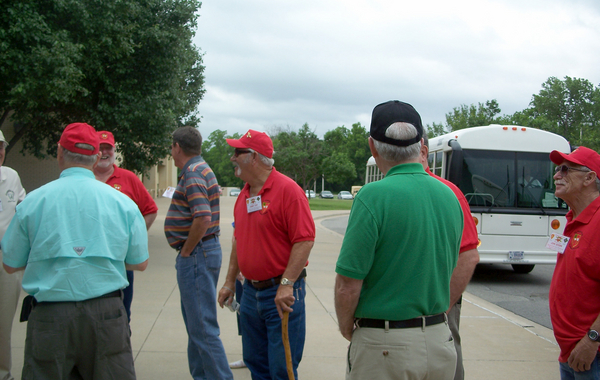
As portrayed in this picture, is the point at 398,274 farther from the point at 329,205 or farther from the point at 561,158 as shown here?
the point at 329,205

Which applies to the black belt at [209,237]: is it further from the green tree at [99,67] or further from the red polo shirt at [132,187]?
the green tree at [99,67]

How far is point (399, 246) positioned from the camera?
203 centimetres

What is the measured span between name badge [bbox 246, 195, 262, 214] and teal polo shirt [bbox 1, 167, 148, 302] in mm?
939

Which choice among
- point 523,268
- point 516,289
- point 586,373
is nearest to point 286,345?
point 586,373

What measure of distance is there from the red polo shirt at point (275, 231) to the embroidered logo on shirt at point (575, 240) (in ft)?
4.99

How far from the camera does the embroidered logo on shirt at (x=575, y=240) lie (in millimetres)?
2730

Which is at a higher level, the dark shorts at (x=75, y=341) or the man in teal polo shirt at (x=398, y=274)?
the man in teal polo shirt at (x=398, y=274)

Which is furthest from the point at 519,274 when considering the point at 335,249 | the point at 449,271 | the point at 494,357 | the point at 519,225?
the point at 449,271

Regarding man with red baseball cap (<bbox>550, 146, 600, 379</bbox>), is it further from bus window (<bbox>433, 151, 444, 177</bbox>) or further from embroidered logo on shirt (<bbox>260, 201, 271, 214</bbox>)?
bus window (<bbox>433, 151, 444, 177</bbox>)

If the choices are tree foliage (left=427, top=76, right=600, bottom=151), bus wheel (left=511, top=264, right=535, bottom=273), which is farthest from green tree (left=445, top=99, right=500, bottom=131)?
bus wheel (left=511, top=264, right=535, bottom=273)

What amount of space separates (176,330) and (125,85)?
6619 millimetres

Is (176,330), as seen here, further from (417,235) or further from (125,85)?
(125,85)

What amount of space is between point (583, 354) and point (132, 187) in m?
3.90

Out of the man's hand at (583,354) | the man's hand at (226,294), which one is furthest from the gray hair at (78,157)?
the man's hand at (583,354)
